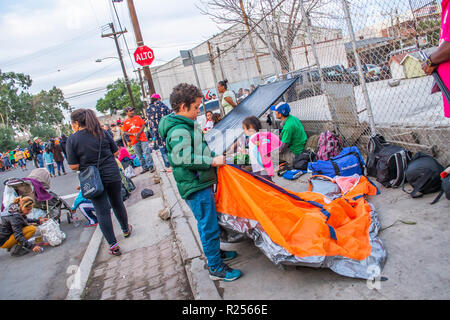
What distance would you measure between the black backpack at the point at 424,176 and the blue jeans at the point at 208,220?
88.5 inches

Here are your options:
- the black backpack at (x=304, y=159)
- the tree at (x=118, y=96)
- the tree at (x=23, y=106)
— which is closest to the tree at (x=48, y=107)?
the tree at (x=23, y=106)

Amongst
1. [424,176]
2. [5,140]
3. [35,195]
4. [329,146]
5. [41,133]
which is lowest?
[424,176]

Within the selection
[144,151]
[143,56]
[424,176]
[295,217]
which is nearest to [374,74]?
[424,176]

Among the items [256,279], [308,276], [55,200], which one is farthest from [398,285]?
[55,200]

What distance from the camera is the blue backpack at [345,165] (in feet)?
14.3

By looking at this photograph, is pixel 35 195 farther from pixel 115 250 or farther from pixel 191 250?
pixel 191 250

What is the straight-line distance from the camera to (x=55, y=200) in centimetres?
623

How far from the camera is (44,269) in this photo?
14.4 feet

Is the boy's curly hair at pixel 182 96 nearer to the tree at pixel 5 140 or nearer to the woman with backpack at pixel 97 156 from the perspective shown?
the woman with backpack at pixel 97 156

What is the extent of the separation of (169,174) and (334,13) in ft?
17.3

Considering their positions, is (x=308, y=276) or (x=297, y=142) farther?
(x=297, y=142)

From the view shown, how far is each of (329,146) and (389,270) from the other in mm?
2942

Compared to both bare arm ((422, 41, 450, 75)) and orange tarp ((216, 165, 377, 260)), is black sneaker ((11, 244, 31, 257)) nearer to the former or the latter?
orange tarp ((216, 165, 377, 260))
